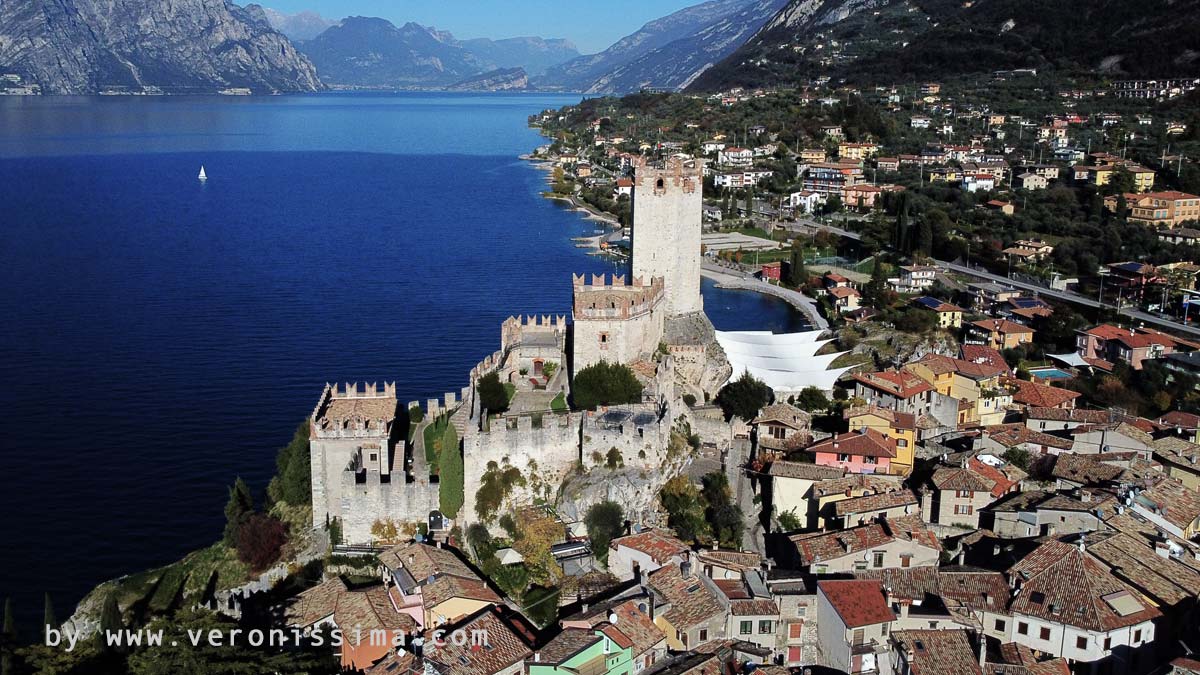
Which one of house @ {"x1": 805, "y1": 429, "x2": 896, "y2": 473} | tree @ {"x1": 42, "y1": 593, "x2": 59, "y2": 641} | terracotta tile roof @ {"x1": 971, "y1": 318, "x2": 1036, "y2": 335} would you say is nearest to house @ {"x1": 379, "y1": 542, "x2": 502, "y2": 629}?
tree @ {"x1": 42, "y1": 593, "x2": 59, "y2": 641}

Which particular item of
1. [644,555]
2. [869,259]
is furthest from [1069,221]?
[644,555]

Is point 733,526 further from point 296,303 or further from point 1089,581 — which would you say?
point 296,303

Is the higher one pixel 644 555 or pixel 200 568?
pixel 644 555

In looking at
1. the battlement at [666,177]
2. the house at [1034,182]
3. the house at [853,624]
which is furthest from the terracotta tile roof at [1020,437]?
the house at [1034,182]

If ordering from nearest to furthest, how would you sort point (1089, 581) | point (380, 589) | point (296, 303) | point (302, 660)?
1. point (302, 660)
2. point (1089, 581)
3. point (380, 589)
4. point (296, 303)

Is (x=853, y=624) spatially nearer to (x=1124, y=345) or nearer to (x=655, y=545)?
(x=655, y=545)

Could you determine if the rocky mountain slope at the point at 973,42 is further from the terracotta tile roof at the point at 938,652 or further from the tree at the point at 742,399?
the terracotta tile roof at the point at 938,652

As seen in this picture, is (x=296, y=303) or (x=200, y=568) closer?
(x=200, y=568)

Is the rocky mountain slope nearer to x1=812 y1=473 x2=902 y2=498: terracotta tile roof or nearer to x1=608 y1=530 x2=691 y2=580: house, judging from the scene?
x1=812 y1=473 x2=902 y2=498: terracotta tile roof
